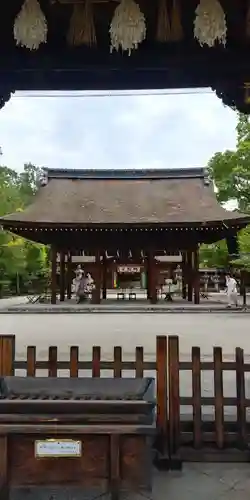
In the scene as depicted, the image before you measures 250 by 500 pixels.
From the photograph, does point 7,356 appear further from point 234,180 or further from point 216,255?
point 216,255

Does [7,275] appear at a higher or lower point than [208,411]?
higher

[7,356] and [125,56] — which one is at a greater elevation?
[125,56]

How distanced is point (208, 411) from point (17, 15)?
375 cm

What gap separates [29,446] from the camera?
8.23 ft

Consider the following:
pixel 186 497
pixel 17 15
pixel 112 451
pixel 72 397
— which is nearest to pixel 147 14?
pixel 17 15

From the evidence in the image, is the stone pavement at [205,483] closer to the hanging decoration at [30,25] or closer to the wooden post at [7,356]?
the wooden post at [7,356]

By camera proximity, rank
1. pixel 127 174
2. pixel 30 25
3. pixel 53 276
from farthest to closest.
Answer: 1. pixel 127 174
2. pixel 53 276
3. pixel 30 25

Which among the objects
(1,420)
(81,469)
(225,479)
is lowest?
(225,479)

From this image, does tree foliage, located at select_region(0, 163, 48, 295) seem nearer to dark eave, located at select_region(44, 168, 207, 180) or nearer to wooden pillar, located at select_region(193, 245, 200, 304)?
dark eave, located at select_region(44, 168, 207, 180)

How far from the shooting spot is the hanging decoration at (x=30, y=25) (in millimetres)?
3119

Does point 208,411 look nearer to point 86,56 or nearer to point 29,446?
point 29,446

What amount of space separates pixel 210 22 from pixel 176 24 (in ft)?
0.86

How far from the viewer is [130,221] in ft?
63.5

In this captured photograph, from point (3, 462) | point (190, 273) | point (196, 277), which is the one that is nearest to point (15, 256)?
point (190, 273)
